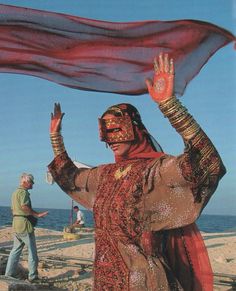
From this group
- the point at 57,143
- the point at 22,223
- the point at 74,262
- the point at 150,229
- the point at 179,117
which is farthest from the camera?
the point at 74,262

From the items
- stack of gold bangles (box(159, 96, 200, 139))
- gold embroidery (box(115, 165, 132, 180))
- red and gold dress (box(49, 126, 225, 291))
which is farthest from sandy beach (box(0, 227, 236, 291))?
stack of gold bangles (box(159, 96, 200, 139))

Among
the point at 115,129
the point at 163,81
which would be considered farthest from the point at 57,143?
the point at 163,81

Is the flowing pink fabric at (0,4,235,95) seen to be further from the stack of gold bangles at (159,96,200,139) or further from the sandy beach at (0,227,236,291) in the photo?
the sandy beach at (0,227,236,291)

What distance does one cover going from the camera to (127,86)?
10.8 ft

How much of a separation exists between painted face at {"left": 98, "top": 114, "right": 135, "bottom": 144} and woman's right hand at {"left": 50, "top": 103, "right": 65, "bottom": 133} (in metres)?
0.49

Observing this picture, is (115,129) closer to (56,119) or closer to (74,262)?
(56,119)

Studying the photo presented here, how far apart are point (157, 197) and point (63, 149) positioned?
0.91 metres

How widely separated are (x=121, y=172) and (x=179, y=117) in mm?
678

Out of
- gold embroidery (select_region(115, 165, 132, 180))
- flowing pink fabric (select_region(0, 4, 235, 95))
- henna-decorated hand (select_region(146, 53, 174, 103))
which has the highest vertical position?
flowing pink fabric (select_region(0, 4, 235, 95))

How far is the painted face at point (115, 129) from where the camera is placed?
2973 millimetres

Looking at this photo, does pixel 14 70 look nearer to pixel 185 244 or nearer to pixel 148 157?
pixel 148 157

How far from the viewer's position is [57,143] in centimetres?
344

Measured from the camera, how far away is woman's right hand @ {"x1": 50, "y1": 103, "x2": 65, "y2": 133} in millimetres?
3459

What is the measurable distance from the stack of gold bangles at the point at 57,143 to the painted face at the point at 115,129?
1.57 ft
